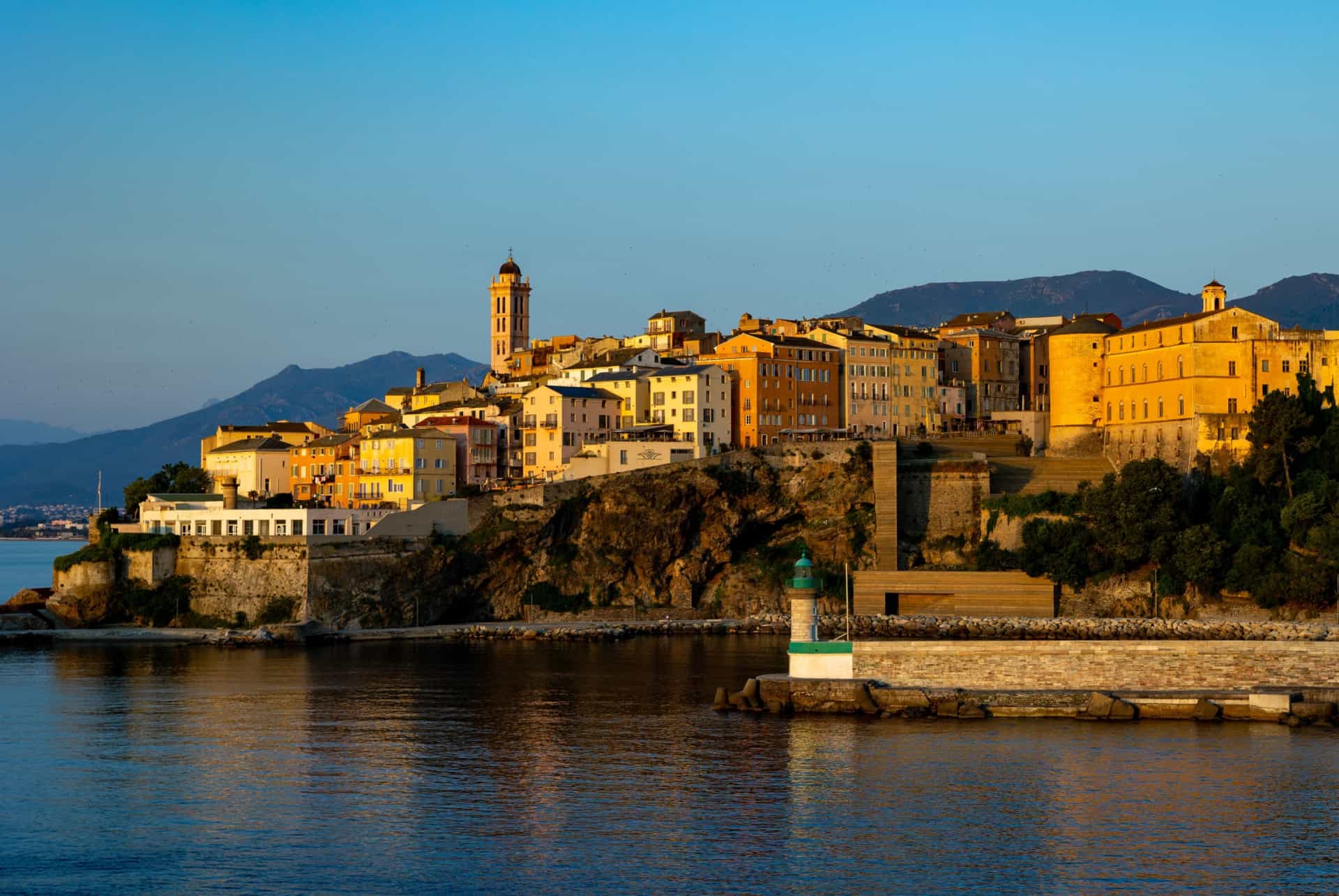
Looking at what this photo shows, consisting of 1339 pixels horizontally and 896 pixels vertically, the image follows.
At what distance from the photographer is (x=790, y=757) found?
35719 millimetres

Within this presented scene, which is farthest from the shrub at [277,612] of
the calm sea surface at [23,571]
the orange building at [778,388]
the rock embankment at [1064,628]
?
the calm sea surface at [23,571]

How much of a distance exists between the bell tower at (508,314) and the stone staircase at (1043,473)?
41786mm

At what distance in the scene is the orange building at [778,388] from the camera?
8231 cm

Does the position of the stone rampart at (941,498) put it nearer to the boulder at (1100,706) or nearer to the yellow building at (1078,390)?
the yellow building at (1078,390)

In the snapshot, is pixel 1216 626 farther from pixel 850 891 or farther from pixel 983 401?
pixel 850 891

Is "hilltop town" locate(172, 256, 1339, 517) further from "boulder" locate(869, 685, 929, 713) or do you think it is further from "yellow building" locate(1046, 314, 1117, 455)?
"boulder" locate(869, 685, 929, 713)

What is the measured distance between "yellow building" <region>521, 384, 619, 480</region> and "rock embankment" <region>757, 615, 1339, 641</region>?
19864 mm

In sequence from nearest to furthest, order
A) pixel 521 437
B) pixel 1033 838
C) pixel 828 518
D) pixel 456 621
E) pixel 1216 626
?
1. pixel 1033 838
2. pixel 1216 626
3. pixel 456 621
4. pixel 828 518
5. pixel 521 437

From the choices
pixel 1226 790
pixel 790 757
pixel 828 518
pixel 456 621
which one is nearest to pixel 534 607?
pixel 456 621

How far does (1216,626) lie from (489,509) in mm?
29681

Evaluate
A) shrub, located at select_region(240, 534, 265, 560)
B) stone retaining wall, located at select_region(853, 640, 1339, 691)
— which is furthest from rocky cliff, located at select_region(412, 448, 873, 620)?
stone retaining wall, located at select_region(853, 640, 1339, 691)

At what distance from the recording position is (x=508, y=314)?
109438 mm

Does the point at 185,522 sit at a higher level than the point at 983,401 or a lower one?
lower

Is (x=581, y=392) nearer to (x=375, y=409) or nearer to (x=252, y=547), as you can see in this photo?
(x=252, y=547)
